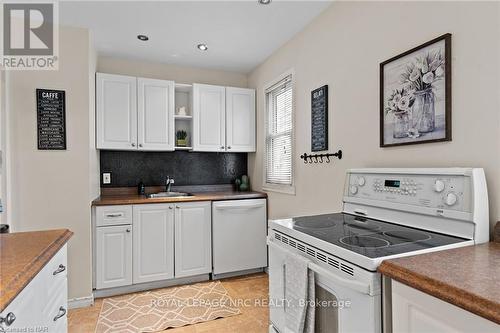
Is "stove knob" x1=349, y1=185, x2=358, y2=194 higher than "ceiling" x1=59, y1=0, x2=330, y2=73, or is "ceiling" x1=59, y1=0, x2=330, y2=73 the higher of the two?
"ceiling" x1=59, y1=0, x2=330, y2=73

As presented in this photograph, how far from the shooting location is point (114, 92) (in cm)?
297

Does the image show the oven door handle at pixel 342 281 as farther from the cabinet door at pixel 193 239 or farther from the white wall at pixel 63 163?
the white wall at pixel 63 163

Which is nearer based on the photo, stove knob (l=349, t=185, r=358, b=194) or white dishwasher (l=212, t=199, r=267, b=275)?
stove knob (l=349, t=185, r=358, b=194)

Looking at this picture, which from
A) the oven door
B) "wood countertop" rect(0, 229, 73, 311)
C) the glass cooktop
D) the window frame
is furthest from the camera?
the window frame

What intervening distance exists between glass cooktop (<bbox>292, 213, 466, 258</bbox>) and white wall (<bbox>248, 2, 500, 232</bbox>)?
32 cm

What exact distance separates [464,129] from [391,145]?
41 cm

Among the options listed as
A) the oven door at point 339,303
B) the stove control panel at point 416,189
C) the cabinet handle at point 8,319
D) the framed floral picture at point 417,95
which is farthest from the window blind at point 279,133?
the cabinet handle at point 8,319

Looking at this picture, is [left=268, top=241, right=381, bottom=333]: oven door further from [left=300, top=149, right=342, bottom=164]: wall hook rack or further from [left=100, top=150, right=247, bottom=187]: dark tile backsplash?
[left=100, top=150, right=247, bottom=187]: dark tile backsplash

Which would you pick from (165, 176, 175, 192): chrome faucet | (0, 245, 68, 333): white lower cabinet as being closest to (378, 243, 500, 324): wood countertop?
(0, 245, 68, 333): white lower cabinet

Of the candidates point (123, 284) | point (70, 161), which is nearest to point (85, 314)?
point (123, 284)

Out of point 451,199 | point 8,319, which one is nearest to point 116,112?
point 8,319

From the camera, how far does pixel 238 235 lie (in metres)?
3.13

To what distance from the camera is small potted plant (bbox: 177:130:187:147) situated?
11.2ft

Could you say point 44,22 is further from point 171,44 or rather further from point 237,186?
point 237,186
